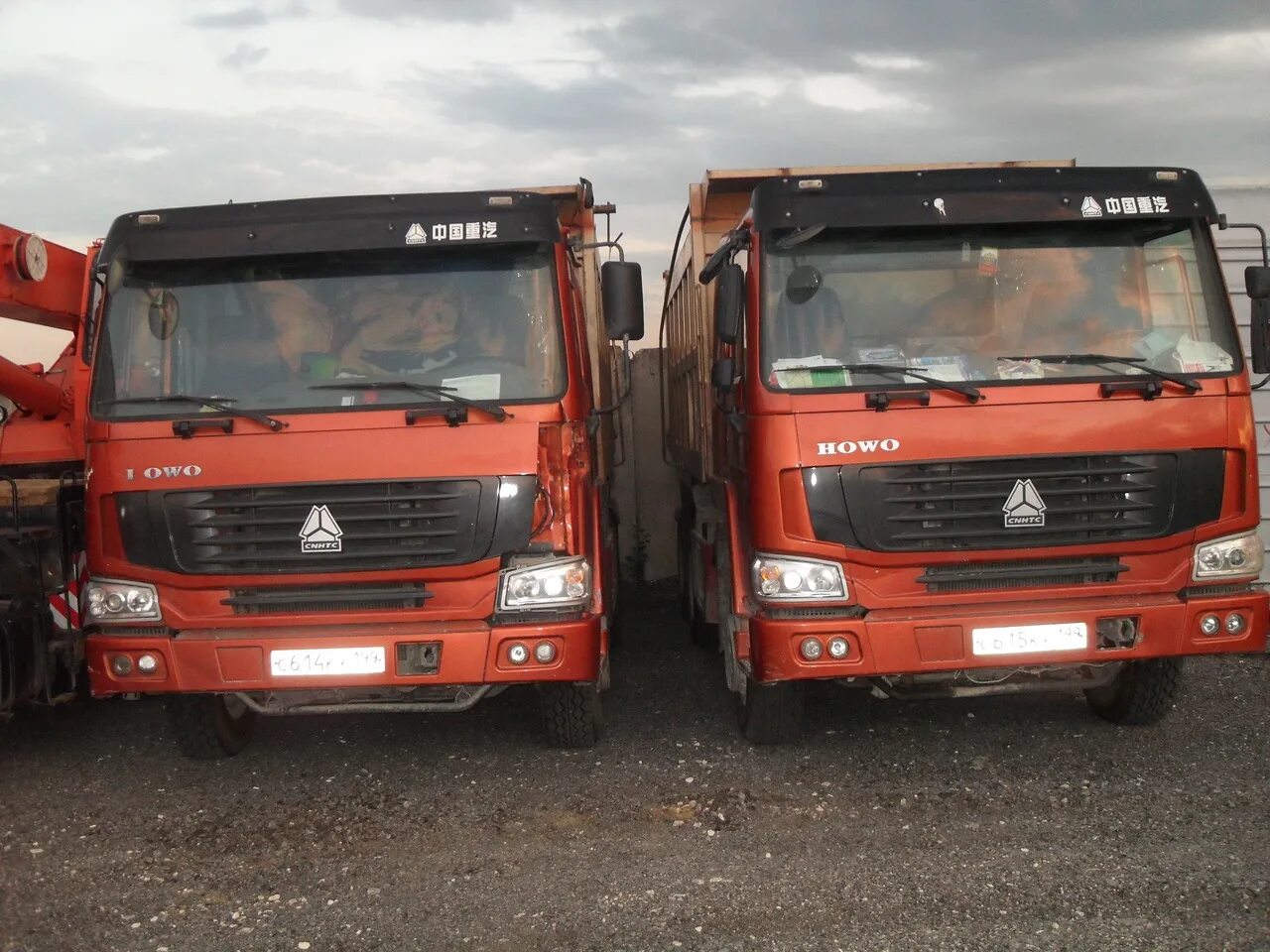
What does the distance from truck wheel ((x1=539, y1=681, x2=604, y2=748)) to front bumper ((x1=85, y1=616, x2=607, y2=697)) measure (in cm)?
58

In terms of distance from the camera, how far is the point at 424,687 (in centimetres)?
503

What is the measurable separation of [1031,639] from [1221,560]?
881mm

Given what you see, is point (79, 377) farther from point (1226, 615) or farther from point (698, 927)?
point (1226, 615)

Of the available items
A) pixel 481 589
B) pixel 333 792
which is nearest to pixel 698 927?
pixel 481 589

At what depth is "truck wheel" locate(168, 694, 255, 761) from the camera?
5364 millimetres

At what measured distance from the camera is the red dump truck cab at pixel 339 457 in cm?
473

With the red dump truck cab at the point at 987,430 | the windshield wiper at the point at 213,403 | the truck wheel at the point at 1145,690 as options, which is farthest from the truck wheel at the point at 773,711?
the windshield wiper at the point at 213,403

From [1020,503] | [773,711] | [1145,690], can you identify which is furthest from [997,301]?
[773,711]

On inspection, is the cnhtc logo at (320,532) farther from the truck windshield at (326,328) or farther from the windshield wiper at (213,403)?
the truck windshield at (326,328)

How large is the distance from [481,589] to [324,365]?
3.84 ft

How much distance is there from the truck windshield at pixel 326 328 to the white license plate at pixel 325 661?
1.04 meters

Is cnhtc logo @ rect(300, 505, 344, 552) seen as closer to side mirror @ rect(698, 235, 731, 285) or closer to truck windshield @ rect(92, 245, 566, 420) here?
truck windshield @ rect(92, 245, 566, 420)

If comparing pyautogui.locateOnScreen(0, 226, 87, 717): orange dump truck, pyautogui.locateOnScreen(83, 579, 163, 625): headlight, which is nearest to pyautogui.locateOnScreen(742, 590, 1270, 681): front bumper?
pyautogui.locateOnScreen(83, 579, 163, 625): headlight

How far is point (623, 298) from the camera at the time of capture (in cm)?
530
